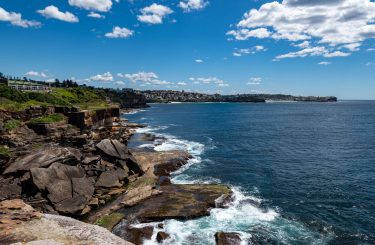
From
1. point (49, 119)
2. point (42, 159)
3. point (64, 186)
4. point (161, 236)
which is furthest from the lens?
point (49, 119)

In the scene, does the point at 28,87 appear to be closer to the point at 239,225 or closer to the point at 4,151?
the point at 4,151

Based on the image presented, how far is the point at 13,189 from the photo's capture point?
3834cm

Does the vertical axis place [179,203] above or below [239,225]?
above

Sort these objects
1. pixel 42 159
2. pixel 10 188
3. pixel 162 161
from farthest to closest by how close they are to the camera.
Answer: pixel 162 161, pixel 42 159, pixel 10 188

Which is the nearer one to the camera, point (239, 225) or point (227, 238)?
point (227, 238)

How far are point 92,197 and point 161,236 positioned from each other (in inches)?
497

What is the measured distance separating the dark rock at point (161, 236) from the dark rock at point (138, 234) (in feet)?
2.94

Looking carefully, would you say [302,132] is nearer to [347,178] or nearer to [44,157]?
[347,178]

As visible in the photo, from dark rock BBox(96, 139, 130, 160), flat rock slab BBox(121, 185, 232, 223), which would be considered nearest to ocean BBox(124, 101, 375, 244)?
flat rock slab BBox(121, 185, 232, 223)

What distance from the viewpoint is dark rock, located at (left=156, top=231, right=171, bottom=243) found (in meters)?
31.5

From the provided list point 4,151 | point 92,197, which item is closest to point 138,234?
point 92,197

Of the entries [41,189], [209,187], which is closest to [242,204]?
[209,187]

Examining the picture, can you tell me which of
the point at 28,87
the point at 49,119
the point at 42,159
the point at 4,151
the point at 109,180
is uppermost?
the point at 28,87

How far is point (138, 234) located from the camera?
107ft
